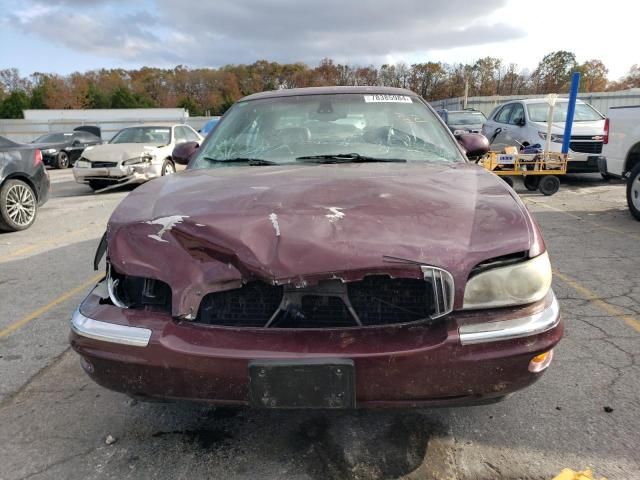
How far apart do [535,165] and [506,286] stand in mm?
7478

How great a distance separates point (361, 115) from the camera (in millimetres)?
3318

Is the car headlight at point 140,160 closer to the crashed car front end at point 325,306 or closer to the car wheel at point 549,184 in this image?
the car wheel at point 549,184

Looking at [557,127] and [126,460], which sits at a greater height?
[557,127]

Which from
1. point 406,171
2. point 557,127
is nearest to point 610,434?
point 406,171

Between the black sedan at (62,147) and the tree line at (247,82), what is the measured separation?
1331 inches

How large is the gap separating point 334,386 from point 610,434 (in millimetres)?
1373

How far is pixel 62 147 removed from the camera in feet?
58.4

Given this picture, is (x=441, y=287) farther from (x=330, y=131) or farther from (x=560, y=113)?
(x=560, y=113)

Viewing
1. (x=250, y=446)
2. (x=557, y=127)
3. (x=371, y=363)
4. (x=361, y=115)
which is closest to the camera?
(x=371, y=363)

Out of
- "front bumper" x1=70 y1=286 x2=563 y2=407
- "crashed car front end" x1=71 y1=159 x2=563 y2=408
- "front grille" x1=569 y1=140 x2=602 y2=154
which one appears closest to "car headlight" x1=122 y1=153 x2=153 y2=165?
"front grille" x1=569 y1=140 x2=602 y2=154

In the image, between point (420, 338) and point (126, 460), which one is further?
point (126, 460)

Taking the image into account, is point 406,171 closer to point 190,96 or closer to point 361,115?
point 361,115

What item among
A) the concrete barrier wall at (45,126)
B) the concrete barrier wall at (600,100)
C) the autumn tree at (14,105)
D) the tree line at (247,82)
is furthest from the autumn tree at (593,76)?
the autumn tree at (14,105)

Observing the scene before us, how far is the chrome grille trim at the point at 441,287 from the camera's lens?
1761mm
